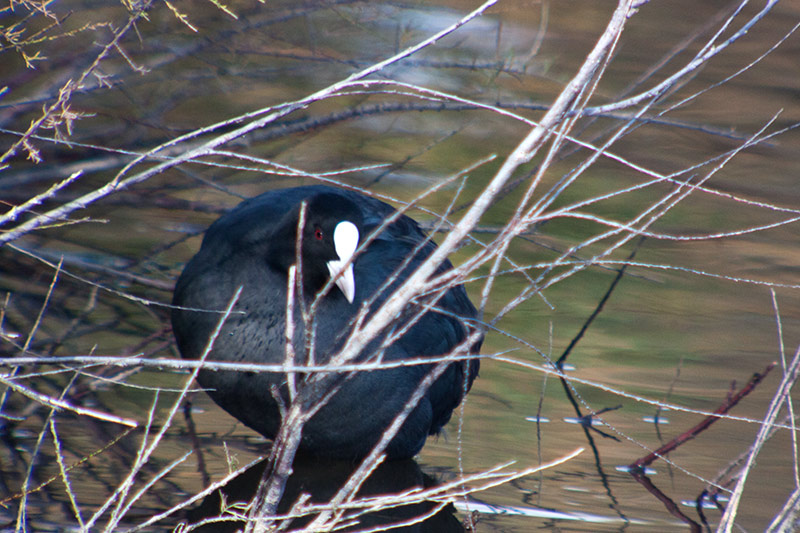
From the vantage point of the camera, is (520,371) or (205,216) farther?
→ (205,216)

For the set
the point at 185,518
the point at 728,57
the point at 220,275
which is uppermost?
the point at 728,57

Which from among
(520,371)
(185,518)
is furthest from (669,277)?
(185,518)

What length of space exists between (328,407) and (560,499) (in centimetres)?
80

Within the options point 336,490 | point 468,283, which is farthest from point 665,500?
point 468,283

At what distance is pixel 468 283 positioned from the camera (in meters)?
5.28

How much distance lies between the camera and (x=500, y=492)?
330 cm

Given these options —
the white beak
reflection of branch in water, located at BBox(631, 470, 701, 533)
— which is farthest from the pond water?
the white beak

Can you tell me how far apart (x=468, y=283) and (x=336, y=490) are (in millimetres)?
2198

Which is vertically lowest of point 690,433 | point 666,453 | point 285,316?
point 666,453

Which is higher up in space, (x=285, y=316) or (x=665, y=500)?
(x=285, y=316)

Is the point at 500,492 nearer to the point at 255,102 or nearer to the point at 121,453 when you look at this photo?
the point at 121,453

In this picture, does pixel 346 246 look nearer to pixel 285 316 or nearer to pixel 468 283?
pixel 285 316

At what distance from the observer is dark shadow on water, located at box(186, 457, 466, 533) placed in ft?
9.75

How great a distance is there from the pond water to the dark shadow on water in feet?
0.12
